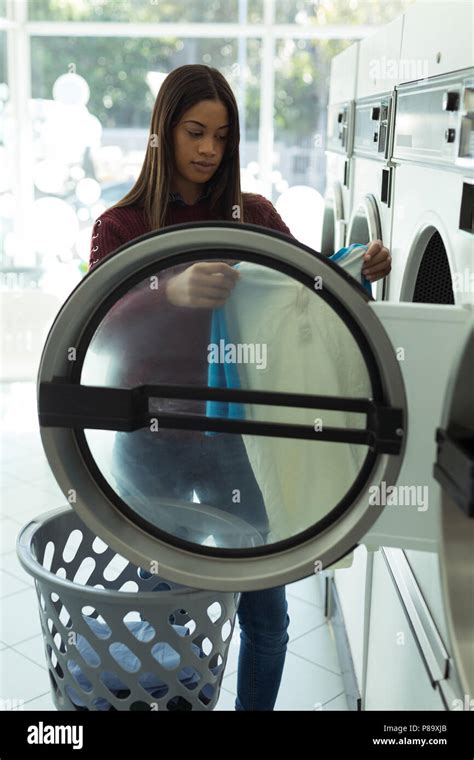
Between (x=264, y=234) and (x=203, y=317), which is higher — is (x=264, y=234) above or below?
above

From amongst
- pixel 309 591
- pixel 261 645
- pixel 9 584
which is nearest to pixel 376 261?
pixel 261 645

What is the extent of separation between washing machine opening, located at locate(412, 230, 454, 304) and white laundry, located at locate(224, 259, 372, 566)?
50 centimetres

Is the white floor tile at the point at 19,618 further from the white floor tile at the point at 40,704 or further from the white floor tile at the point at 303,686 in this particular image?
the white floor tile at the point at 303,686

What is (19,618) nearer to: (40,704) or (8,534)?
(40,704)

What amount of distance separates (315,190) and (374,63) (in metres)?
3.32

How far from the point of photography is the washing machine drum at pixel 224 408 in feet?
3.73

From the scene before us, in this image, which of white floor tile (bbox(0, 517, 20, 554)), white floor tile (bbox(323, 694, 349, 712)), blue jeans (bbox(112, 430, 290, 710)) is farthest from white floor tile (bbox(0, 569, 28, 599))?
blue jeans (bbox(112, 430, 290, 710))

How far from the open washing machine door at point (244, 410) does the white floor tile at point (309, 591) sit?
1.66 meters

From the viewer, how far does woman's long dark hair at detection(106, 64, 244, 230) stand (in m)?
1.64

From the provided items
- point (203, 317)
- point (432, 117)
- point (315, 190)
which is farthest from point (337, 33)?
point (203, 317)

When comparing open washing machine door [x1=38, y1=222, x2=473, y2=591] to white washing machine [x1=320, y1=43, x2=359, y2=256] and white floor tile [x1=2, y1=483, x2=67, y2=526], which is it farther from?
white floor tile [x1=2, y1=483, x2=67, y2=526]
